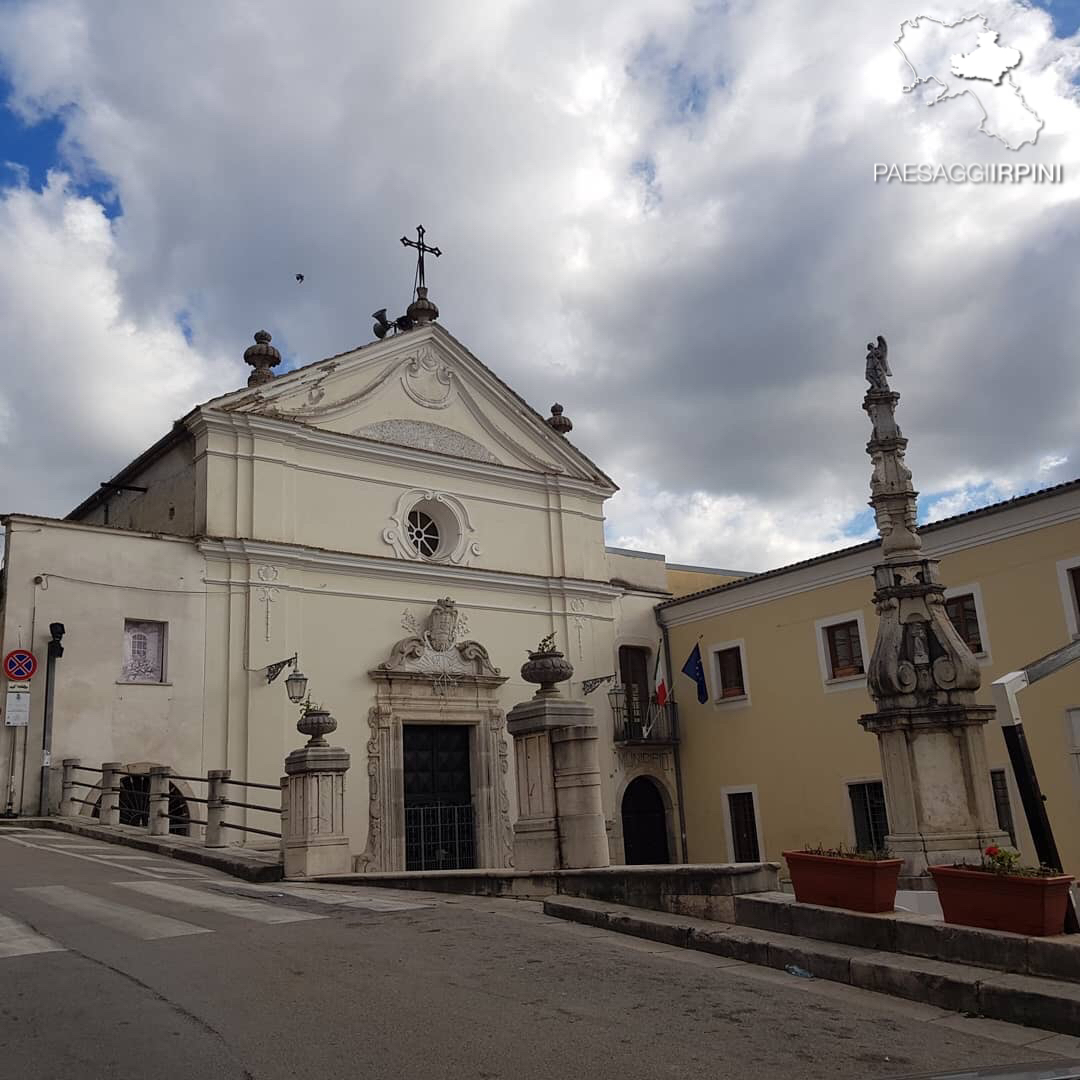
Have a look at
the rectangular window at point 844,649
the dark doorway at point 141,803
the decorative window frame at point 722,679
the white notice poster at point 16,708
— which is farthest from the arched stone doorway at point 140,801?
the rectangular window at point 844,649

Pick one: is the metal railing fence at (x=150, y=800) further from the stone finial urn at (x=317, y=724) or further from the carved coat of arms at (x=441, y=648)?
the carved coat of arms at (x=441, y=648)

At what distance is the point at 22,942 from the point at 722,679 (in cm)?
1745

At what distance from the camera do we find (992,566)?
1814 centimetres

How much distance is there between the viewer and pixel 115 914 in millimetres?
9039

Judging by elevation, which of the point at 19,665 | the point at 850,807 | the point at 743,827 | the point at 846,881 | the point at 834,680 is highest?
the point at 19,665

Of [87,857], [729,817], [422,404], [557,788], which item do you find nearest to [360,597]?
[422,404]

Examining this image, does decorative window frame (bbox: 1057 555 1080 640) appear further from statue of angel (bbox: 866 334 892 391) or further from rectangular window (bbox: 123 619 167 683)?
rectangular window (bbox: 123 619 167 683)

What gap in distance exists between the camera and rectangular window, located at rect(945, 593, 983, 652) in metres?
18.3

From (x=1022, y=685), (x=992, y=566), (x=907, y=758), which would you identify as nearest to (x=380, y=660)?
(x=992, y=566)

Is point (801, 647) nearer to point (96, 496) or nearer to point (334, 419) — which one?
point (334, 419)

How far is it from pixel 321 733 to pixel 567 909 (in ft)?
16.0

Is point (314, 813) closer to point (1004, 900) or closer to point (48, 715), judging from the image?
point (48, 715)

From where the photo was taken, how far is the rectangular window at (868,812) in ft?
64.3

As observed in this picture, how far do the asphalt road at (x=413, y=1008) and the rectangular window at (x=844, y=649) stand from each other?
12524 mm
